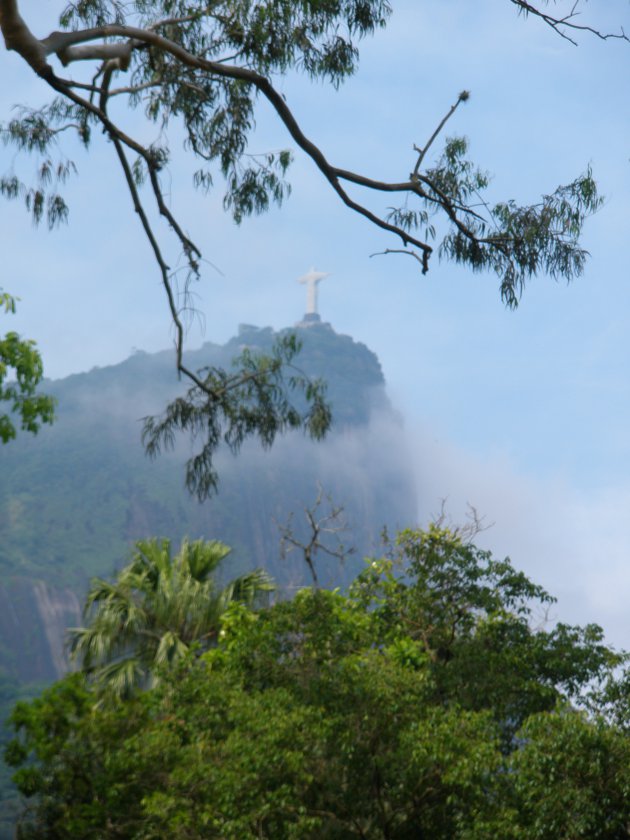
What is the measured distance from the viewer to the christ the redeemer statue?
317 feet

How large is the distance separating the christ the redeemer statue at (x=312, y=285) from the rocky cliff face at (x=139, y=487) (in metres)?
2.06

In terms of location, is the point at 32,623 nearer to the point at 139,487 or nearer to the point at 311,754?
the point at 139,487

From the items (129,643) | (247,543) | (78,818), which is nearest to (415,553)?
(129,643)

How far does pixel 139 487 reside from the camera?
256 ft

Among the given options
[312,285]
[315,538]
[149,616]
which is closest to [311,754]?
[315,538]

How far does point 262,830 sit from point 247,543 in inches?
3028

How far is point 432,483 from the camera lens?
108562 mm

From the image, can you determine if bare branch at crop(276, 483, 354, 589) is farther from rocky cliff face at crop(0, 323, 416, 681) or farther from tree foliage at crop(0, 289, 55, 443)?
rocky cliff face at crop(0, 323, 416, 681)

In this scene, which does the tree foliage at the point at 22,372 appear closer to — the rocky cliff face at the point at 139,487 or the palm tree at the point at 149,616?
the palm tree at the point at 149,616

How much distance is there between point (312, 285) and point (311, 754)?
90897mm

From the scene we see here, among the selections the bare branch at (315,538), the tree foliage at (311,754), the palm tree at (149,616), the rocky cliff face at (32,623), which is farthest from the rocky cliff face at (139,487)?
the tree foliage at (311,754)

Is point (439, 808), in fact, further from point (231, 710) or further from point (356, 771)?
Answer: point (231, 710)

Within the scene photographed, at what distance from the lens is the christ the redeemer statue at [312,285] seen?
9675cm

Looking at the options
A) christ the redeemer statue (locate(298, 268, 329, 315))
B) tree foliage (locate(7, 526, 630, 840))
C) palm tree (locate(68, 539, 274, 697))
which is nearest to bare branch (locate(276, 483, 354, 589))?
tree foliage (locate(7, 526, 630, 840))
